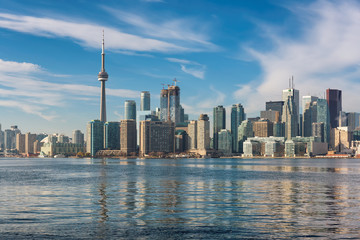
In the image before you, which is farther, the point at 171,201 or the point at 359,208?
the point at 171,201

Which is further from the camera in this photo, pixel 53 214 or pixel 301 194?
pixel 301 194

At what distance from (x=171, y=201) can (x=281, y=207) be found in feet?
58.6

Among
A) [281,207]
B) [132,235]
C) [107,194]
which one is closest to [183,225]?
[132,235]

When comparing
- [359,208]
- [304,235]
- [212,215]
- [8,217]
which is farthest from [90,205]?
[359,208]

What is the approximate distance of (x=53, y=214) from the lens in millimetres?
57531

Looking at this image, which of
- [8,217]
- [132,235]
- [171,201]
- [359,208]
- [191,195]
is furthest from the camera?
[191,195]

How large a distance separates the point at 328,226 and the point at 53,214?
112 ft

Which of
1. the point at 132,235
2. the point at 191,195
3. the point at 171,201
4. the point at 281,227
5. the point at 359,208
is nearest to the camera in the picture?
the point at 132,235

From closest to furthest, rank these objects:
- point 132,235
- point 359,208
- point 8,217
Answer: point 132,235
point 8,217
point 359,208

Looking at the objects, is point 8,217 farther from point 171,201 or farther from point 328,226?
point 328,226

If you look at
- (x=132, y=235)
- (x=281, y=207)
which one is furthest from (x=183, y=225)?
(x=281, y=207)

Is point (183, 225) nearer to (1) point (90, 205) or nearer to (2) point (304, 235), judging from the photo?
(2) point (304, 235)

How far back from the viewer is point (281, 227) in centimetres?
4834

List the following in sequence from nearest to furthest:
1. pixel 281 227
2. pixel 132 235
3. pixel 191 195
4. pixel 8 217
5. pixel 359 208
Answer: pixel 132 235 → pixel 281 227 → pixel 8 217 → pixel 359 208 → pixel 191 195
